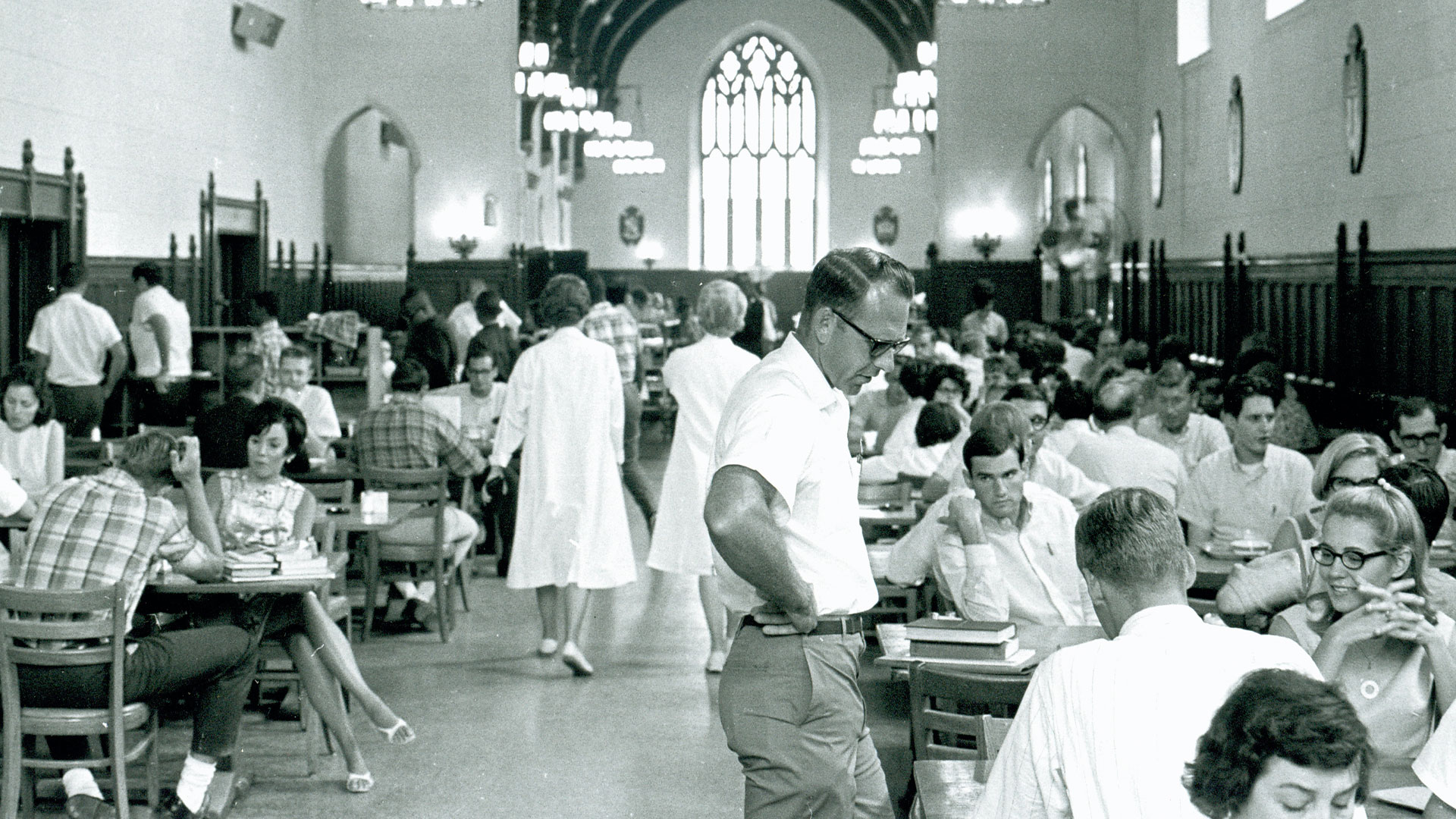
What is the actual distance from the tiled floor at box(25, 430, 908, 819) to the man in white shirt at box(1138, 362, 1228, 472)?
5.64 feet

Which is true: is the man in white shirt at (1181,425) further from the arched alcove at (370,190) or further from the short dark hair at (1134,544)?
the arched alcove at (370,190)

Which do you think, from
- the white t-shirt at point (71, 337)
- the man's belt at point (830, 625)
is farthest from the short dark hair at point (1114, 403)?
the white t-shirt at point (71, 337)

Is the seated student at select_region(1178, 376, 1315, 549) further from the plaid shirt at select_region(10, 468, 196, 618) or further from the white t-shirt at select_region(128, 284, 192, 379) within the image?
the white t-shirt at select_region(128, 284, 192, 379)

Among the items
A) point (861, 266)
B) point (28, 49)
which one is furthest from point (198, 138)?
point (861, 266)

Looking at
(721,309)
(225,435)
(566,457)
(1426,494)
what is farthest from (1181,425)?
(225,435)

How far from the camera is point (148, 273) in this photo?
12047 millimetres

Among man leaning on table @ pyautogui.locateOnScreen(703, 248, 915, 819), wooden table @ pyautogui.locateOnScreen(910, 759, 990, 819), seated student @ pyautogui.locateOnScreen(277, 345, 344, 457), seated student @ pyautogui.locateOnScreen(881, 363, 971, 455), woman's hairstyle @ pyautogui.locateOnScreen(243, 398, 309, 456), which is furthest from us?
seated student @ pyautogui.locateOnScreen(277, 345, 344, 457)

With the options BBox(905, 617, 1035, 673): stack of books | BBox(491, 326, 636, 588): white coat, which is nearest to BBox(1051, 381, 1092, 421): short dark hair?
BBox(491, 326, 636, 588): white coat

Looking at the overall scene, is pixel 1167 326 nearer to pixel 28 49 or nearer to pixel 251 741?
pixel 28 49

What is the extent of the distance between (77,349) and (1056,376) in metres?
6.30

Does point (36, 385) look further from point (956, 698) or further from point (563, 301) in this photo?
point (956, 698)

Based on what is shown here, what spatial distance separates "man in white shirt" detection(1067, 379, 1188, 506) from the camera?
6312mm

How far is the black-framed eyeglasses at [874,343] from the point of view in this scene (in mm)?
2969

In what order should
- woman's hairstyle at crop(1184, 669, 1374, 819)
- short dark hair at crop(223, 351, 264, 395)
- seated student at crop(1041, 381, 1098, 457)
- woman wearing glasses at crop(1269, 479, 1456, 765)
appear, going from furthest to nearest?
short dark hair at crop(223, 351, 264, 395), seated student at crop(1041, 381, 1098, 457), woman wearing glasses at crop(1269, 479, 1456, 765), woman's hairstyle at crop(1184, 669, 1374, 819)
